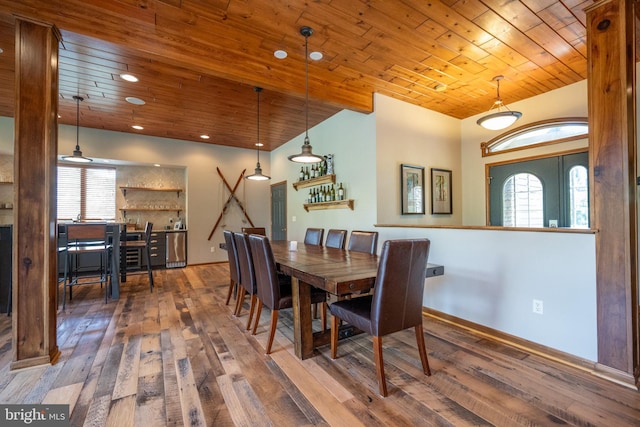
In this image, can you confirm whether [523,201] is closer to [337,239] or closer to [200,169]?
[337,239]

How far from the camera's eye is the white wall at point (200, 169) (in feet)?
17.3

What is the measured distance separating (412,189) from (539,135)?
1.85m

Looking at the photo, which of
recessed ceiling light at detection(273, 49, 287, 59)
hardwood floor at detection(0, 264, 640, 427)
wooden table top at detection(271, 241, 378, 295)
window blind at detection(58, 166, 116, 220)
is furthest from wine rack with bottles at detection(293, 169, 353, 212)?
window blind at detection(58, 166, 116, 220)

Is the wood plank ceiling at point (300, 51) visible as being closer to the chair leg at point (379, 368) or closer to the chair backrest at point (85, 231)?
the chair backrest at point (85, 231)

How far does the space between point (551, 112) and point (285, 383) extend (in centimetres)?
457

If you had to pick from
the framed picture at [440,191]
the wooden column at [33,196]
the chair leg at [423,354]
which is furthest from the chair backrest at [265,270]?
the framed picture at [440,191]

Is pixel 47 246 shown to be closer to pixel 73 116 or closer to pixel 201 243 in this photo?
pixel 73 116

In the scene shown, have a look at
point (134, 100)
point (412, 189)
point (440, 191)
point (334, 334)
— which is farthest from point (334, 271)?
point (134, 100)

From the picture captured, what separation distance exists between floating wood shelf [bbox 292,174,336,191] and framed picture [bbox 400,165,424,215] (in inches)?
42.0

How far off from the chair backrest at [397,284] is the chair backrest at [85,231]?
3566 millimetres

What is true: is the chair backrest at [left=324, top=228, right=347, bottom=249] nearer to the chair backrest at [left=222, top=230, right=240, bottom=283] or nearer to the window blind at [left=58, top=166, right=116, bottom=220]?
the chair backrest at [left=222, top=230, right=240, bottom=283]

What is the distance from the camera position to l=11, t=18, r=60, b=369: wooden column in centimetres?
198

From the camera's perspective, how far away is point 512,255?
2.42 metres

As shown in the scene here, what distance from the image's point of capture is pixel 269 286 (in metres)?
2.31
